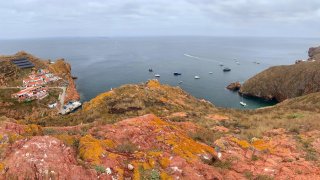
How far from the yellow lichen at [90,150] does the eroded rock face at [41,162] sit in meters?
0.65

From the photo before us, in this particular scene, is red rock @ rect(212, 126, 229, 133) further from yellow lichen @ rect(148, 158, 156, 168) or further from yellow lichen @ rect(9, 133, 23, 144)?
yellow lichen @ rect(9, 133, 23, 144)

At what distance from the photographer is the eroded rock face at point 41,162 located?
8578 millimetres

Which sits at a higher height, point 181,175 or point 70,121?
point 181,175

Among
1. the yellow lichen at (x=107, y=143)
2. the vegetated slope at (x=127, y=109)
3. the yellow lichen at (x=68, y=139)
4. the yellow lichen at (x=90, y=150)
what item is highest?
the yellow lichen at (x=68, y=139)

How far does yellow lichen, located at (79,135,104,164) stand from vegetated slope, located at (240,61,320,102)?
9848cm

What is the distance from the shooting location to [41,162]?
912cm

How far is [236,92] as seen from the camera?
109 meters

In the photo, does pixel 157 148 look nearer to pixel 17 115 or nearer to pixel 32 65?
pixel 17 115

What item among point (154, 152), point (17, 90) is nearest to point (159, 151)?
point (154, 152)

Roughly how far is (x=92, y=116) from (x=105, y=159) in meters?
15.8

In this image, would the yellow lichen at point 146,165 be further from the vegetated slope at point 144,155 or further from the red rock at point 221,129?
the red rock at point 221,129

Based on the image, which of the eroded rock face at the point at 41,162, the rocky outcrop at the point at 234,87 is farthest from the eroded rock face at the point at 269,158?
the rocky outcrop at the point at 234,87

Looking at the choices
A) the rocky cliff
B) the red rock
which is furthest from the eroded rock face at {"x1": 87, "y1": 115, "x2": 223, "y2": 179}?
the rocky cliff

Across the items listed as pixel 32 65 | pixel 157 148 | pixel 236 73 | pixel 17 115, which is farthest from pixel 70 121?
pixel 236 73
